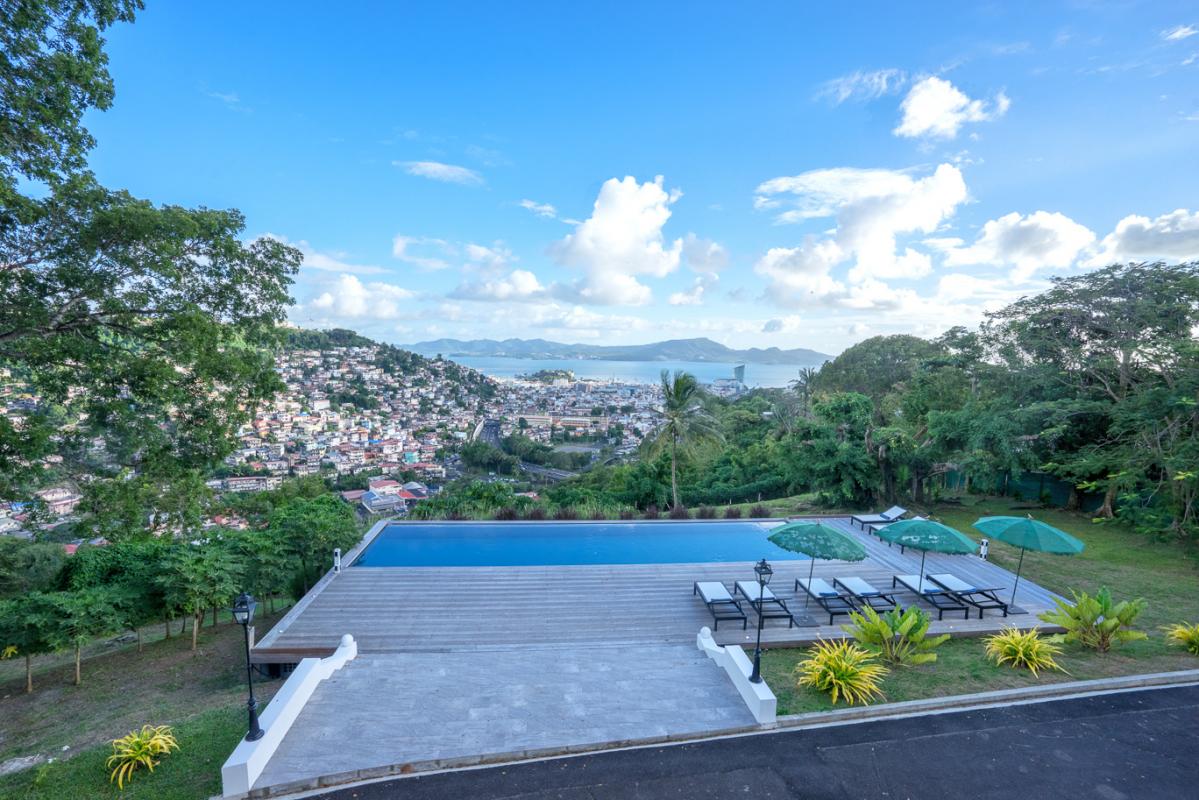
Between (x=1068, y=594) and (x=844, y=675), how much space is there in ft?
21.2

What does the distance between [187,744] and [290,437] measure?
5203cm

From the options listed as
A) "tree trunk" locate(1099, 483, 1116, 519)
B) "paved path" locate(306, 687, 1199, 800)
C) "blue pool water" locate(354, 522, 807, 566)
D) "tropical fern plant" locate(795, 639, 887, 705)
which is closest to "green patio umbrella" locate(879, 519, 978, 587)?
"tropical fern plant" locate(795, 639, 887, 705)

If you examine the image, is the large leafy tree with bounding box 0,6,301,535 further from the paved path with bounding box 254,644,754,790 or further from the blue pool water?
the paved path with bounding box 254,644,754,790

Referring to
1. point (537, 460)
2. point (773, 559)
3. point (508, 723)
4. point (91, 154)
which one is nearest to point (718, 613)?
point (773, 559)

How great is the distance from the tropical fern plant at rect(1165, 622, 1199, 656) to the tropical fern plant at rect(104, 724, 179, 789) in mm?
11965

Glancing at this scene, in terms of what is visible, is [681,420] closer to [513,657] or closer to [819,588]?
[819,588]

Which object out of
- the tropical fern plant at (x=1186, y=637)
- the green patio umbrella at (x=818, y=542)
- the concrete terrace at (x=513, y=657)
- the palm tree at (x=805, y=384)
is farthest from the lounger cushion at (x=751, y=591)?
the palm tree at (x=805, y=384)

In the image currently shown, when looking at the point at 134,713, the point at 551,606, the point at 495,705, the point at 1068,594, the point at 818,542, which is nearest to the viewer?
the point at 495,705

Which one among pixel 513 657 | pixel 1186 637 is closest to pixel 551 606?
pixel 513 657

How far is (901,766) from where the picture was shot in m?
4.58

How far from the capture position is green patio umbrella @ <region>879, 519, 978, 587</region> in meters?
7.66

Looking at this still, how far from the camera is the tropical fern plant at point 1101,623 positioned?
21.9ft

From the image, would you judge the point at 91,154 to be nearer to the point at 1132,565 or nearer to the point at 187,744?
the point at 187,744

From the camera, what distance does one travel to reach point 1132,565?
10398 mm
